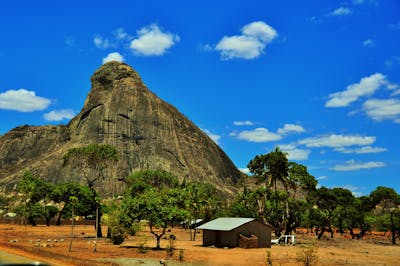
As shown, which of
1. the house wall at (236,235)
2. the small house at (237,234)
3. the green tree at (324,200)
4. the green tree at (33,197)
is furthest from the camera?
the green tree at (33,197)

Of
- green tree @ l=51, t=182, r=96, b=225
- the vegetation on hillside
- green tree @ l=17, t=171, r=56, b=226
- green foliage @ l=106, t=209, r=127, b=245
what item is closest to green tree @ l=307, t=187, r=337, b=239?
the vegetation on hillside

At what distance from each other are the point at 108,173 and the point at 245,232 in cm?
13090

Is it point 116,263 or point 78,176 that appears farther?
point 78,176

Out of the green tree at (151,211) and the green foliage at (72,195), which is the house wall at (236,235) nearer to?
the green tree at (151,211)

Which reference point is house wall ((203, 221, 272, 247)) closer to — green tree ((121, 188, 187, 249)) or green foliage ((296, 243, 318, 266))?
green tree ((121, 188, 187, 249))

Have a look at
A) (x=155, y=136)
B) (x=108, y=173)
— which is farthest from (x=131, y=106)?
(x=108, y=173)

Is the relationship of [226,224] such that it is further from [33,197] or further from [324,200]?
[33,197]

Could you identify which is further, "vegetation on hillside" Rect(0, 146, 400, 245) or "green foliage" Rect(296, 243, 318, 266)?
"vegetation on hillside" Rect(0, 146, 400, 245)

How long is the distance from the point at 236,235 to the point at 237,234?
18 cm

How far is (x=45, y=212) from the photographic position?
88.9m

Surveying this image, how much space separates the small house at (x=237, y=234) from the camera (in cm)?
4897

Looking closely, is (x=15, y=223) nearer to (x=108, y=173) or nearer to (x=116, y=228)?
(x=116, y=228)

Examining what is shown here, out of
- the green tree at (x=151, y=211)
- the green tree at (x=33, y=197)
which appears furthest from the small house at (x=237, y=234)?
the green tree at (x=33, y=197)

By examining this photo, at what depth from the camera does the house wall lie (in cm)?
4909
